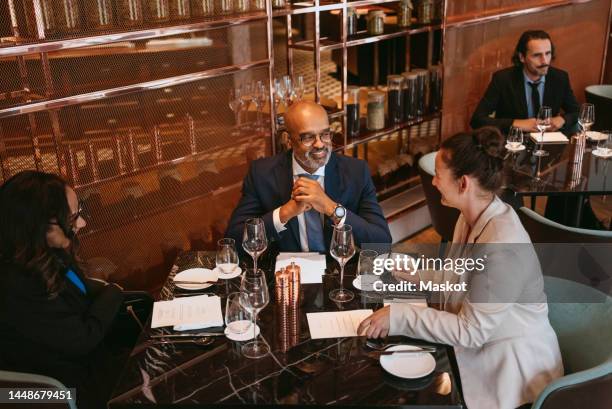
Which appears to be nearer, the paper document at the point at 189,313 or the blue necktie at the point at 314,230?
the paper document at the point at 189,313

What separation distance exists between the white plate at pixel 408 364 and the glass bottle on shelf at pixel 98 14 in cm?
195

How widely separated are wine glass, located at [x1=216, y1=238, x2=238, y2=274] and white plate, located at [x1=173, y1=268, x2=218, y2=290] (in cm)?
9

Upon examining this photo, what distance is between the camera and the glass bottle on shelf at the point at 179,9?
10.4ft

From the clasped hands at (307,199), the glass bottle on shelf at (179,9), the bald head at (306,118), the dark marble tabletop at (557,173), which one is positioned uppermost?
the glass bottle on shelf at (179,9)

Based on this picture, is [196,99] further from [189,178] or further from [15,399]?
[15,399]

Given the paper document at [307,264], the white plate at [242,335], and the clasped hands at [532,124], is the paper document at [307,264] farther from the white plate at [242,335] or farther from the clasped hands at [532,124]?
the clasped hands at [532,124]

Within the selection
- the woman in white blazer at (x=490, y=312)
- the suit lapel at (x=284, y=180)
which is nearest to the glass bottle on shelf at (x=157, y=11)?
the suit lapel at (x=284, y=180)

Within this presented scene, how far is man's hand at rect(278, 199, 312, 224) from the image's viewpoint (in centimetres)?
266

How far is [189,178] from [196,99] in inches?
16.7

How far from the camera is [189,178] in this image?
3.48 m

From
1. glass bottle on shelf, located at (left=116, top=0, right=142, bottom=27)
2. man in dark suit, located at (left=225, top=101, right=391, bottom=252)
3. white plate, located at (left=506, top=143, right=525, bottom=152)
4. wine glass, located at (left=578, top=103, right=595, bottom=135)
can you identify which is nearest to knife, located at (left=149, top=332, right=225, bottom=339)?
man in dark suit, located at (left=225, top=101, right=391, bottom=252)

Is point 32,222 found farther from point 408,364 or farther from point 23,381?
point 408,364

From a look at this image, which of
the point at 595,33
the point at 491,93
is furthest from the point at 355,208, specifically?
the point at 595,33

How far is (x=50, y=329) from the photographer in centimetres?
210
